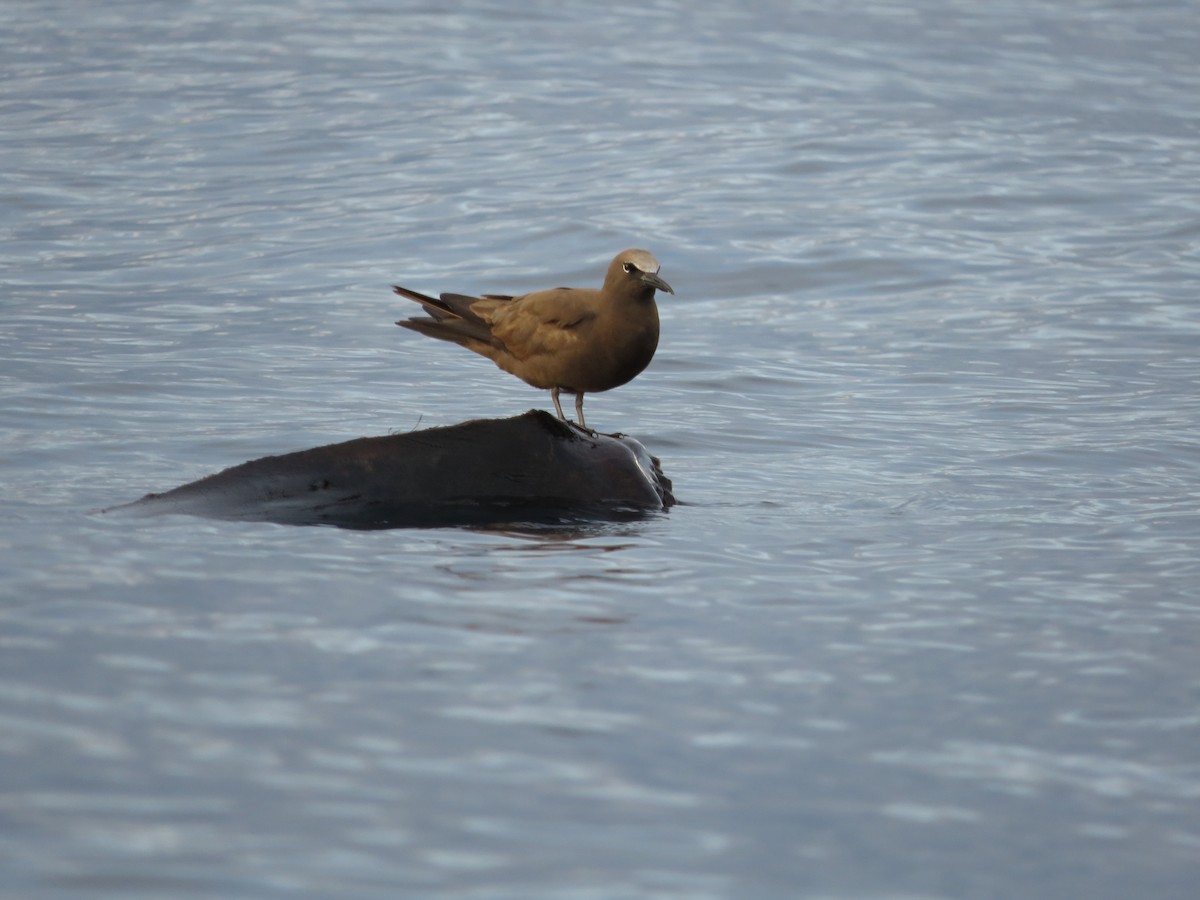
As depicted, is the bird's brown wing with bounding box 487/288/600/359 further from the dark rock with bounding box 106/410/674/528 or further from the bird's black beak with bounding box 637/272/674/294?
the dark rock with bounding box 106/410/674/528

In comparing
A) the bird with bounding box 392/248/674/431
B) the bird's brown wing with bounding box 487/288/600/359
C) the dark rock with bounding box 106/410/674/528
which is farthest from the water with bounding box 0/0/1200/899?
the bird's brown wing with bounding box 487/288/600/359

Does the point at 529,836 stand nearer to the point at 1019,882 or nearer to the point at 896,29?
the point at 1019,882

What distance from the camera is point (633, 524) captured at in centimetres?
739

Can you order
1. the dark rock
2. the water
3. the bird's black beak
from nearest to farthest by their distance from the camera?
the water → the dark rock → the bird's black beak

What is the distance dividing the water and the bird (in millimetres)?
723

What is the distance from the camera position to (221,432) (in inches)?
375

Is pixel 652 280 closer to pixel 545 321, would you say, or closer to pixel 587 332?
pixel 587 332

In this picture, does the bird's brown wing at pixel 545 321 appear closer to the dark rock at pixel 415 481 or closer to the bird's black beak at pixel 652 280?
the bird's black beak at pixel 652 280

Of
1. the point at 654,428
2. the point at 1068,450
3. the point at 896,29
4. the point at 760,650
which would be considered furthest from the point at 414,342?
the point at 896,29

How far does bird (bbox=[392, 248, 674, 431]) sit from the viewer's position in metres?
8.39

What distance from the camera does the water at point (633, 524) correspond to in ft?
14.4

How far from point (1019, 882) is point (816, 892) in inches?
20.1

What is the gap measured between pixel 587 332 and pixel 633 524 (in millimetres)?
1402

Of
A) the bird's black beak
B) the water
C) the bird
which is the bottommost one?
the water
